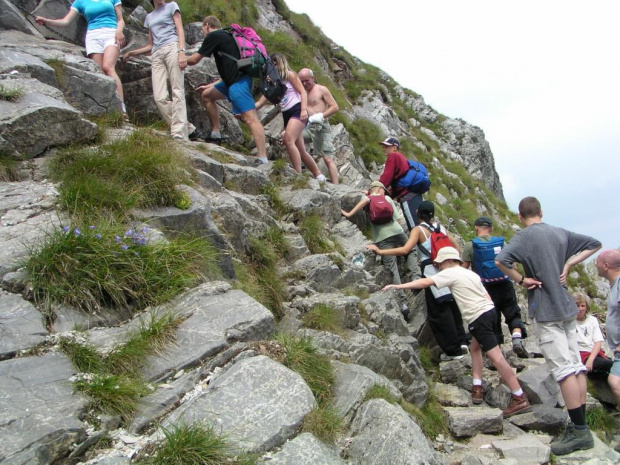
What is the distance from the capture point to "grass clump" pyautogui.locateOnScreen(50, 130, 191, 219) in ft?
19.9

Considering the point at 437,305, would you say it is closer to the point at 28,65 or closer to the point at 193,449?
the point at 193,449

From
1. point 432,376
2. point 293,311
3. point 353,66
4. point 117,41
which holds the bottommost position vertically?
point 432,376

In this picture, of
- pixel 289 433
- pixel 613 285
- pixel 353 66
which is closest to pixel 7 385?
pixel 289 433

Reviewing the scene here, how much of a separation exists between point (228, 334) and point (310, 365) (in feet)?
3.02

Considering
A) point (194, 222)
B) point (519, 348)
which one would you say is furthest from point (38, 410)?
point (519, 348)

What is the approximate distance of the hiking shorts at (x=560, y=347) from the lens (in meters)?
6.23

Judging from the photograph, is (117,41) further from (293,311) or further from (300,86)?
(293,311)

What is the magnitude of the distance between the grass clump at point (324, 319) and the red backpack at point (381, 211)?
3098 mm

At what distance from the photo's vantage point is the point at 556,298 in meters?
6.41

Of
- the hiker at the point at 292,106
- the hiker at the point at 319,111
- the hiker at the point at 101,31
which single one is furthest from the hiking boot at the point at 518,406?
the hiker at the point at 101,31

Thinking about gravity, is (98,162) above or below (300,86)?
below

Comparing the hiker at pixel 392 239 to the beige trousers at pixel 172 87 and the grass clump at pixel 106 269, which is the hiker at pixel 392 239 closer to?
the beige trousers at pixel 172 87

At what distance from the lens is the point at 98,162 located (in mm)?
6750

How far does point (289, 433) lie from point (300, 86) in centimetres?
831
